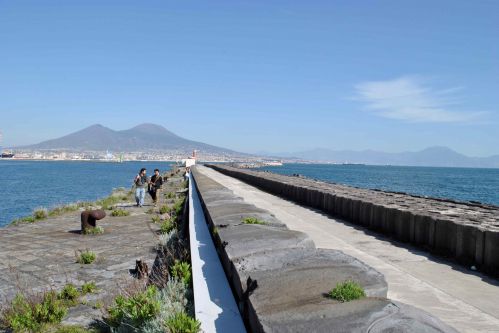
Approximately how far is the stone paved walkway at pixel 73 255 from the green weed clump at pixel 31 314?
0.39 meters

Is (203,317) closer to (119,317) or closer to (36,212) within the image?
(119,317)

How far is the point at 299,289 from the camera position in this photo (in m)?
4.40

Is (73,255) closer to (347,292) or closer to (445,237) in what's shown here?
(445,237)

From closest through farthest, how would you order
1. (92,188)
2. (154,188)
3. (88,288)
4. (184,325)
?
(184,325), (88,288), (154,188), (92,188)

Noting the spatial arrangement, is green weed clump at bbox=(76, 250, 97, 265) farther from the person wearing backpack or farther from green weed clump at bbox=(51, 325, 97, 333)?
the person wearing backpack

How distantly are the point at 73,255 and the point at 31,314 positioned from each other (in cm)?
600

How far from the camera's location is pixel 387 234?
37.7 ft

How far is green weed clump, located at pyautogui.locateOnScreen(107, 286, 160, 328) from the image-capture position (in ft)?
18.7

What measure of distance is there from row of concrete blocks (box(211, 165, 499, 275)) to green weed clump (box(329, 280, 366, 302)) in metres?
4.24

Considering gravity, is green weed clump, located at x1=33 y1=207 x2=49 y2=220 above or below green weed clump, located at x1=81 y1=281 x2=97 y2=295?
below

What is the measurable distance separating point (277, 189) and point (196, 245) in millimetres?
18931

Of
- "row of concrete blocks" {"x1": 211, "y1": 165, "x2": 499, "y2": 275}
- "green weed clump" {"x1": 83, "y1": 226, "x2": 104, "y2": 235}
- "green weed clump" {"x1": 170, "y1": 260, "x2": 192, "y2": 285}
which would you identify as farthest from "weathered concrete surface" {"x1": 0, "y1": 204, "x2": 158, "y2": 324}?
"row of concrete blocks" {"x1": 211, "y1": 165, "x2": 499, "y2": 275}

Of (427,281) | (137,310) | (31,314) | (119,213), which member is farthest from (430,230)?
(119,213)

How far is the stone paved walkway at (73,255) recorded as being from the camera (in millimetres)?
10479
